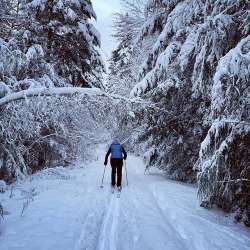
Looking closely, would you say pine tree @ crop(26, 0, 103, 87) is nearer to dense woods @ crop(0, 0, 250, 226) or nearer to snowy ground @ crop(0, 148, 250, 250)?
dense woods @ crop(0, 0, 250, 226)

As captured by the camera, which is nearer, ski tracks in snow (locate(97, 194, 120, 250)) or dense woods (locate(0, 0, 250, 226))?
ski tracks in snow (locate(97, 194, 120, 250))

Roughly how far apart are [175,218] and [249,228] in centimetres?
171

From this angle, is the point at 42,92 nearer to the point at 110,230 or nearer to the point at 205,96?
the point at 110,230

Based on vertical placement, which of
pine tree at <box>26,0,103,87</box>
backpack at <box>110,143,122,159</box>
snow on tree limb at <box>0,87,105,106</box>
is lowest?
backpack at <box>110,143,122,159</box>

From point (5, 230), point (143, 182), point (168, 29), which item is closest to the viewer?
point (5, 230)

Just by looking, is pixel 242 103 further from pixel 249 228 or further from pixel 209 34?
pixel 249 228

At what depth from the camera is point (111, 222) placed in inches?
276

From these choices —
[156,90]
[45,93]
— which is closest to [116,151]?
[156,90]

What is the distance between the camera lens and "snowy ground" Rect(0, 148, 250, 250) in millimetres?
5746

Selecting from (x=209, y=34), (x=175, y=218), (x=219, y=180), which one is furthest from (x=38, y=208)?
(x=209, y=34)

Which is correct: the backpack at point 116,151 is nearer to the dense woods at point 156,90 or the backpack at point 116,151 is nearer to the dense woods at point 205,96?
the dense woods at point 156,90

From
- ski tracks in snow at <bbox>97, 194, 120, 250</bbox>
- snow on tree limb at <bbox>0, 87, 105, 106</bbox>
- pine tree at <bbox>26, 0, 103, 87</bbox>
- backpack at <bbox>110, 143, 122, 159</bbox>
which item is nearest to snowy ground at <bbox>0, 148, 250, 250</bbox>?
ski tracks in snow at <bbox>97, 194, 120, 250</bbox>

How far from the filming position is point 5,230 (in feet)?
20.0

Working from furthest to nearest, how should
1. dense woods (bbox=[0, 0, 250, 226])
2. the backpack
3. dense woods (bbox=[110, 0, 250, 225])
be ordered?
the backpack → dense woods (bbox=[0, 0, 250, 226]) → dense woods (bbox=[110, 0, 250, 225])
